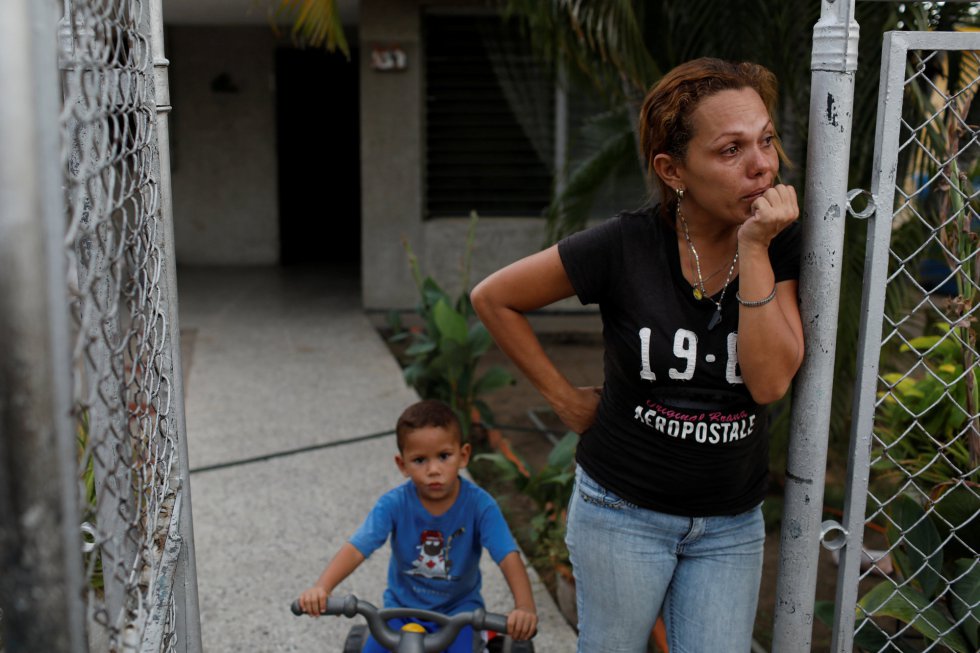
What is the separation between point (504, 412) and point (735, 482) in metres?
4.61

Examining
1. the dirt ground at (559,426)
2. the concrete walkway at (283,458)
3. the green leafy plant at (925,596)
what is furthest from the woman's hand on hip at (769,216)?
the dirt ground at (559,426)

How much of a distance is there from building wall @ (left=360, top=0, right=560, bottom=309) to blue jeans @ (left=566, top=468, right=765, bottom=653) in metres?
6.93

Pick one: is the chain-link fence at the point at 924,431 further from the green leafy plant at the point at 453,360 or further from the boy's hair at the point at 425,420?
the green leafy plant at the point at 453,360

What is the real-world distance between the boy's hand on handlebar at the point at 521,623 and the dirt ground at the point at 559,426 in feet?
4.73

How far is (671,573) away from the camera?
2082 millimetres

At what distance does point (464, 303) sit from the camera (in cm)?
557

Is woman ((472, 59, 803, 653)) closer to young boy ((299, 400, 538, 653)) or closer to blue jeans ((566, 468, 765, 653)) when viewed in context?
blue jeans ((566, 468, 765, 653))

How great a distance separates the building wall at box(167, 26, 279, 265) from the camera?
38.4ft

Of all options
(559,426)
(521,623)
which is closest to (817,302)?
(521,623)

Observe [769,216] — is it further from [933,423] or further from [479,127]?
[479,127]

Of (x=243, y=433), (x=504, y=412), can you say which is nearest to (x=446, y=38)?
(x=504, y=412)

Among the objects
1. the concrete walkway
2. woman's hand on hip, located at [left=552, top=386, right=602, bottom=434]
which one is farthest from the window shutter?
woman's hand on hip, located at [left=552, top=386, right=602, bottom=434]

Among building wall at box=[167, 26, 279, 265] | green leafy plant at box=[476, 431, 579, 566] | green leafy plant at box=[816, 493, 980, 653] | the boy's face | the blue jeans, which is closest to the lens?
the blue jeans

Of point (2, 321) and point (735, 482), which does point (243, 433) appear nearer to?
point (735, 482)
